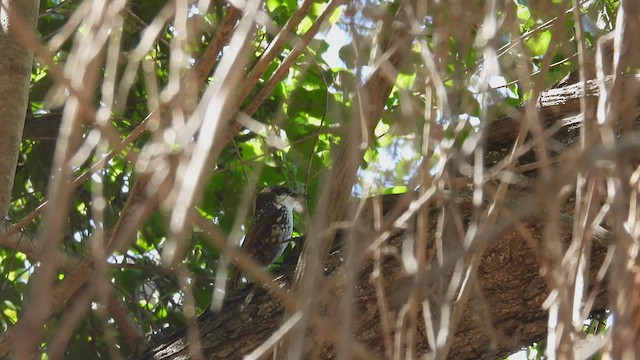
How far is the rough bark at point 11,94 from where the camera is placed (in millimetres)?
2971

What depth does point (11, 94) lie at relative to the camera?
3000 millimetres

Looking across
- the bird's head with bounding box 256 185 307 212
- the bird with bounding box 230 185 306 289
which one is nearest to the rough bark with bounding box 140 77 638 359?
the bird's head with bounding box 256 185 307 212

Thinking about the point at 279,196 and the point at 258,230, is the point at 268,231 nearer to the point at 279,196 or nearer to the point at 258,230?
the point at 258,230

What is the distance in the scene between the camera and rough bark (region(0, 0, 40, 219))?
117 inches

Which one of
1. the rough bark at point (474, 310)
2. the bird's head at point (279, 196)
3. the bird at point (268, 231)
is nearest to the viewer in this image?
the rough bark at point (474, 310)

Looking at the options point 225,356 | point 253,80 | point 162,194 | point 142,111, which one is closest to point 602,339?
point 162,194

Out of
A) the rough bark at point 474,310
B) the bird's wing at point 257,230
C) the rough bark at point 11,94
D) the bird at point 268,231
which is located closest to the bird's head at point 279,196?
the bird at point 268,231

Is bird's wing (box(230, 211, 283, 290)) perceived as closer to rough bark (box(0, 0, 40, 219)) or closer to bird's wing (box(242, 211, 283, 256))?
bird's wing (box(242, 211, 283, 256))

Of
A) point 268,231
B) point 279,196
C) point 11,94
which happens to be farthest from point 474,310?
point 268,231

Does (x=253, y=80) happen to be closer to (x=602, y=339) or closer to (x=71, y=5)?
(x=602, y=339)

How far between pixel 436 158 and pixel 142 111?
7.82 feet

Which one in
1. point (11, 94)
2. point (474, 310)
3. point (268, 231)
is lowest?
point (474, 310)

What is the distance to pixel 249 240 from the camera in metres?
5.30

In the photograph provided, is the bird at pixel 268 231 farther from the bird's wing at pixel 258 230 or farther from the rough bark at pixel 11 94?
the rough bark at pixel 11 94
